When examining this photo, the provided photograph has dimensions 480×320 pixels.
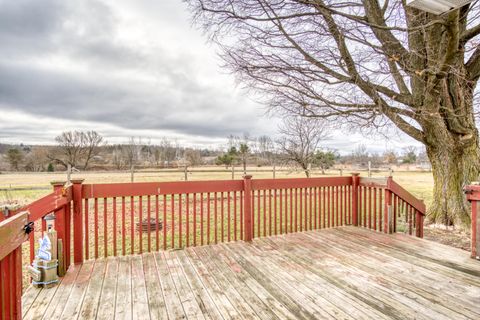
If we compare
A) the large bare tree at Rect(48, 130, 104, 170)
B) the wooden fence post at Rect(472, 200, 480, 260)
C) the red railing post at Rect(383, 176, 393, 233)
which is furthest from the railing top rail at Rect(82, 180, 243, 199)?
the large bare tree at Rect(48, 130, 104, 170)

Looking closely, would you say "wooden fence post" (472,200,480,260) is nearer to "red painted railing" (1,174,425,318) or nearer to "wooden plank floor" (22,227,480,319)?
Result: "wooden plank floor" (22,227,480,319)

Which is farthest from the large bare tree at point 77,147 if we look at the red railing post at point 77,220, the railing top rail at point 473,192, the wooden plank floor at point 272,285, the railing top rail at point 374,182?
the railing top rail at point 473,192

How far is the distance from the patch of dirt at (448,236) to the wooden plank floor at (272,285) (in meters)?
1.64

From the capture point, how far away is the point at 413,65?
4.23m

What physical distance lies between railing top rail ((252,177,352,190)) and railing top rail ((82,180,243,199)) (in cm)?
32

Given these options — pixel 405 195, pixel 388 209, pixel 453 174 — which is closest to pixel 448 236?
pixel 453 174

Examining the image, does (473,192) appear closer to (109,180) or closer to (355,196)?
(355,196)

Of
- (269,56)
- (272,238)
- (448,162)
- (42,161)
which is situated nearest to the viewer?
(272,238)

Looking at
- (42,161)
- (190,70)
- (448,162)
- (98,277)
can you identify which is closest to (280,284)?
(98,277)

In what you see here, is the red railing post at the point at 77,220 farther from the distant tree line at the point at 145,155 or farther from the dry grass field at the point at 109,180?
the distant tree line at the point at 145,155

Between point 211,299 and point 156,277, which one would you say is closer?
point 211,299

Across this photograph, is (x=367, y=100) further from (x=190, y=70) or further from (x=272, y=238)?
(x=190, y=70)

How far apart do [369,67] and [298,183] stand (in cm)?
246

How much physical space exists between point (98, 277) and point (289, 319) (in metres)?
1.95
